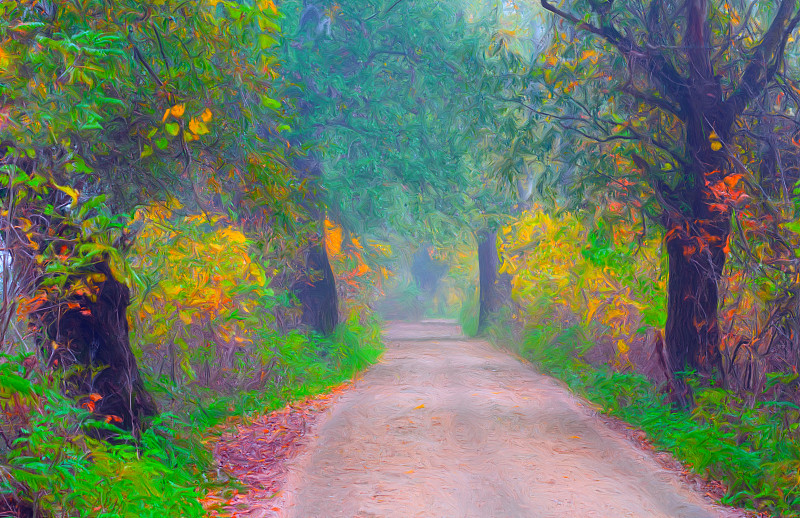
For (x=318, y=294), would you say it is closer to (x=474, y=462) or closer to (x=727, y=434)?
(x=474, y=462)

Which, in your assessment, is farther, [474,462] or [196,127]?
[474,462]

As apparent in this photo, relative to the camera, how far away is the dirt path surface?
6387mm

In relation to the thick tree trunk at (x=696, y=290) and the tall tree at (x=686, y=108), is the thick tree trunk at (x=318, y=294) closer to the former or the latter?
the tall tree at (x=686, y=108)

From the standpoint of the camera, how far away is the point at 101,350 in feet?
21.8

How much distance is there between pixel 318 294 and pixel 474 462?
977cm

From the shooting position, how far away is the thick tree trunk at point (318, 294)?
55.5 feet

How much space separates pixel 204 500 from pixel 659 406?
6615 millimetres

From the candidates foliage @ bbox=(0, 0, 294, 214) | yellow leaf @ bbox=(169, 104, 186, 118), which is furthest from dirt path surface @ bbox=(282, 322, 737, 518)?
yellow leaf @ bbox=(169, 104, 186, 118)

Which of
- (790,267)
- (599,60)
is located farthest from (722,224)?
(599,60)

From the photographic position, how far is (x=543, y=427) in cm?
990

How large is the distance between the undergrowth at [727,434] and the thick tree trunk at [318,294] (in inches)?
292

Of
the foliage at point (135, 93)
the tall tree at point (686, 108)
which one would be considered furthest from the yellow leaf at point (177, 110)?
the tall tree at point (686, 108)

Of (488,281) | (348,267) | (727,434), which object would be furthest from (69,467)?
(488,281)

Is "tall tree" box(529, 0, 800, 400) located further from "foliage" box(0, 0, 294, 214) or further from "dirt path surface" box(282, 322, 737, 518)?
"foliage" box(0, 0, 294, 214)
